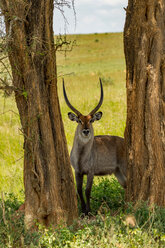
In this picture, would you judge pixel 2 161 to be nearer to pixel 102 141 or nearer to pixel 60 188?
pixel 102 141

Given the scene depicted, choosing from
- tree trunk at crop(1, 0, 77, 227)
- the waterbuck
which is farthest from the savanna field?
the waterbuck

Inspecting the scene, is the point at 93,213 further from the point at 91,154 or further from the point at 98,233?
the point at 98,233

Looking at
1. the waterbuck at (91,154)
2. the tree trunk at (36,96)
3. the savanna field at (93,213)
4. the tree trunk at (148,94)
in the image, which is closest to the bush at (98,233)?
the savanna field at (93,213)

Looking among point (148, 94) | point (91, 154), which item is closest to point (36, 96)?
point (148, 94)

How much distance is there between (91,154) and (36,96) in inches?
96.5

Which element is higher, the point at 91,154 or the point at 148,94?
the point at 148,94

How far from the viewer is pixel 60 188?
211 inches

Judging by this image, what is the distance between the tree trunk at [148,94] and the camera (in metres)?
5.48

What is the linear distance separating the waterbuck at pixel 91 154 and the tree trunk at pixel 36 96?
62.3 inches

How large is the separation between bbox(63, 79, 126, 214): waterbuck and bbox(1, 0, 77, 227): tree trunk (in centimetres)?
158

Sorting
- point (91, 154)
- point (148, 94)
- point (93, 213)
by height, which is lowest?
point (93, 213)

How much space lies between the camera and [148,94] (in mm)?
5496

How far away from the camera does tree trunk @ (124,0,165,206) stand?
5477 mm

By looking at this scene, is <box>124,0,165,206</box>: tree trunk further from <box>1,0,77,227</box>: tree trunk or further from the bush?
<box>1,0,77,227</box>: tree trunk
